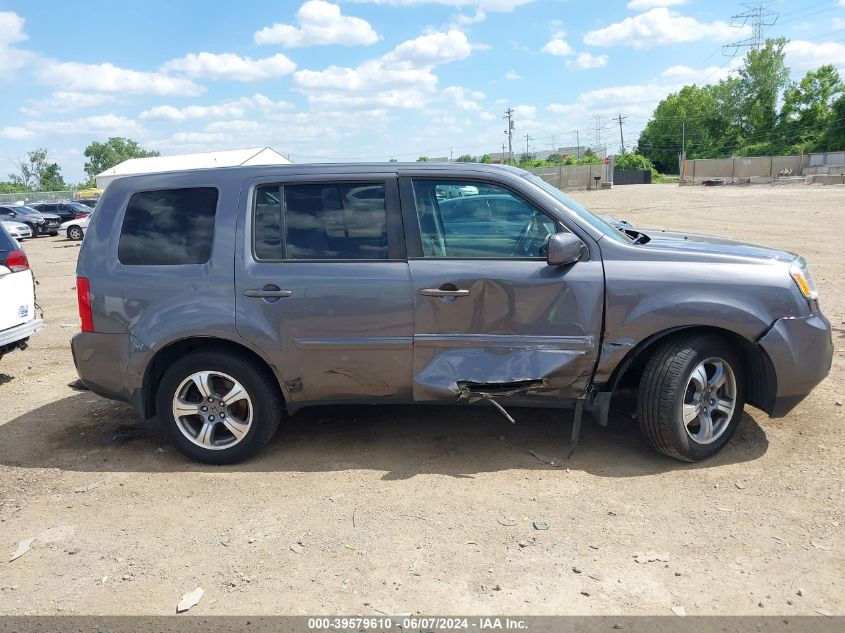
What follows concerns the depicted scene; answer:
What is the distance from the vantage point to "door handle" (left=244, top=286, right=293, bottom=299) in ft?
13.9

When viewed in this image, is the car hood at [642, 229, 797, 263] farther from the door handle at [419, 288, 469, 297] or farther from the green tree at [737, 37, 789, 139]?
the green tree at [737, 37, 789, 139]

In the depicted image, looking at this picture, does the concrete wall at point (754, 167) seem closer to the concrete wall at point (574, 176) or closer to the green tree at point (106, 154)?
the concrete wall at point (574, 176)

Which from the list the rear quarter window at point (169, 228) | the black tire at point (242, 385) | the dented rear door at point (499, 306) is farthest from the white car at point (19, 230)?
the dented rear door at point (499, 306)

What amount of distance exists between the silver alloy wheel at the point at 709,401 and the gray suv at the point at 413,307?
11mm

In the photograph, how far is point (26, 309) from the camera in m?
6.67

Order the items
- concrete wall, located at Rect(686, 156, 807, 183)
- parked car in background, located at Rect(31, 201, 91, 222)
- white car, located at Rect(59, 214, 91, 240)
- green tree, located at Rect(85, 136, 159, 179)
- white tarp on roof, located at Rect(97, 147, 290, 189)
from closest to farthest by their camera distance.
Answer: white car, located at Rect(59, 214, 91, 240)
parked car in background, located at Rect(31, 201, 91, 222)
white tarp on roof, located at Rect(97, 147, 290, 189)
concrete wall, located at Rect(686, 156, 807, 183)
green tree, located at Rect(85, 136, 159, 179)

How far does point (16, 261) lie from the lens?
21.8 ft

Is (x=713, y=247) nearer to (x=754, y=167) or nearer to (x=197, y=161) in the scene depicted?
(x=197, y=161)

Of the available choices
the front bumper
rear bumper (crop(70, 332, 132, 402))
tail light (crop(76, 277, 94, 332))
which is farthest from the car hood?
tail light (crop(76, 277, 94, 332))

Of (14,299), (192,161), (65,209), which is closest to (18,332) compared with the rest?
(14,299)

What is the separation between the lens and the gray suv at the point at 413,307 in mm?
4070

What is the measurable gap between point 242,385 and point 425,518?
4.92ft

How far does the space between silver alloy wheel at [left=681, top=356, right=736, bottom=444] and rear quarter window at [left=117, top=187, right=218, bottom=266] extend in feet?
10.4

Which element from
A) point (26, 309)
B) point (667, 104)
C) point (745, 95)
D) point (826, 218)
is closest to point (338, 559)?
point (26, 309)
